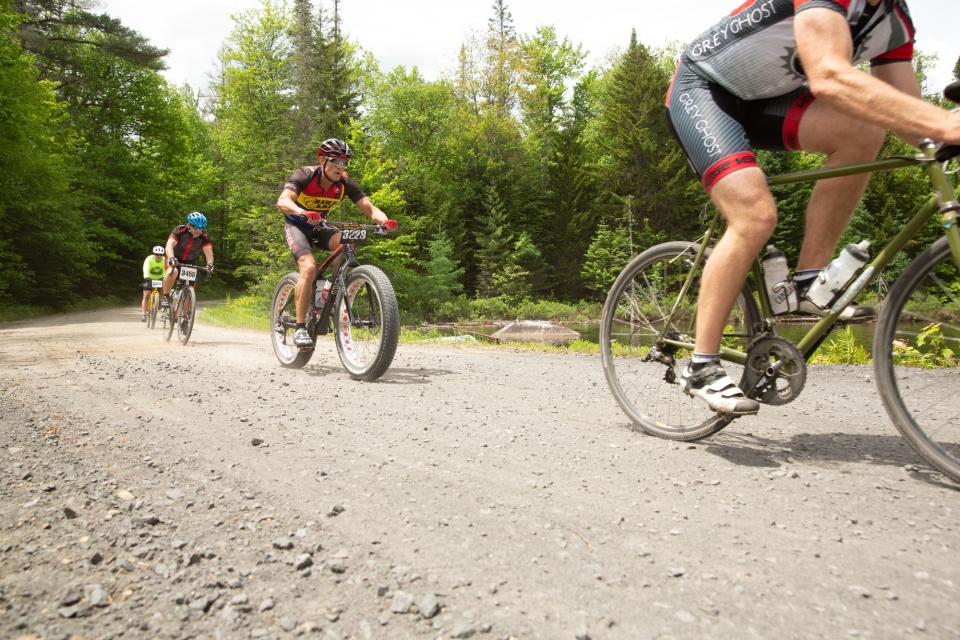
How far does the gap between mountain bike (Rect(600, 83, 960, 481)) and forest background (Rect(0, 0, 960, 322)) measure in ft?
68.0

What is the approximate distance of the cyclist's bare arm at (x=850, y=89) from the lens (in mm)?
1962

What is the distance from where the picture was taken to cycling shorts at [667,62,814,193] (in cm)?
253

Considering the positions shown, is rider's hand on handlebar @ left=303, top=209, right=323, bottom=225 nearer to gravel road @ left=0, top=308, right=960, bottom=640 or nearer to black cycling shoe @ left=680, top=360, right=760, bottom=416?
gravel road @ left=0, top=308, right=960, bottom=640

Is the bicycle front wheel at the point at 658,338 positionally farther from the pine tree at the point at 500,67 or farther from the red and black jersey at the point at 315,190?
the pine tree at the point at 500,67

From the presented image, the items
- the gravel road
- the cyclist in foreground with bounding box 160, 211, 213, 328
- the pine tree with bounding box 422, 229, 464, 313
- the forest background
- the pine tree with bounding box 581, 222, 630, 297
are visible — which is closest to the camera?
the gravel road

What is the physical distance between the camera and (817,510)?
1927mm

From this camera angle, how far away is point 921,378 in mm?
2348

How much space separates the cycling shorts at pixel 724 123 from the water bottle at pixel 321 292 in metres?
4.07

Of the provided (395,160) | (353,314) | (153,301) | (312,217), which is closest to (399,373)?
(353,314)

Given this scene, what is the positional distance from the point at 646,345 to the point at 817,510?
150 centimetres

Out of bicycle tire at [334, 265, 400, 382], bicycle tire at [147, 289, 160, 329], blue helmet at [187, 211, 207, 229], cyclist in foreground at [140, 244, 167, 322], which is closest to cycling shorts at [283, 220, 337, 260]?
bicycle tire at [334, 265, 400, 382]

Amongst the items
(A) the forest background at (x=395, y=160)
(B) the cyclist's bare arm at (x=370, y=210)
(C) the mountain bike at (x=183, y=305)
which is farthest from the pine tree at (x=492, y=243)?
(B) the cyclist's bare arm at (x=370, y=210)

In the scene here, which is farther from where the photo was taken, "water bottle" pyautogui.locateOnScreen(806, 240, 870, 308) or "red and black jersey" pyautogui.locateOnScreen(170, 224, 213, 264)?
"red and black jersey" pyautogui.locateOnScreen(170, 224, 213, 264)

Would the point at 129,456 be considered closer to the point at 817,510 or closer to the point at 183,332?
the point at 817,510
